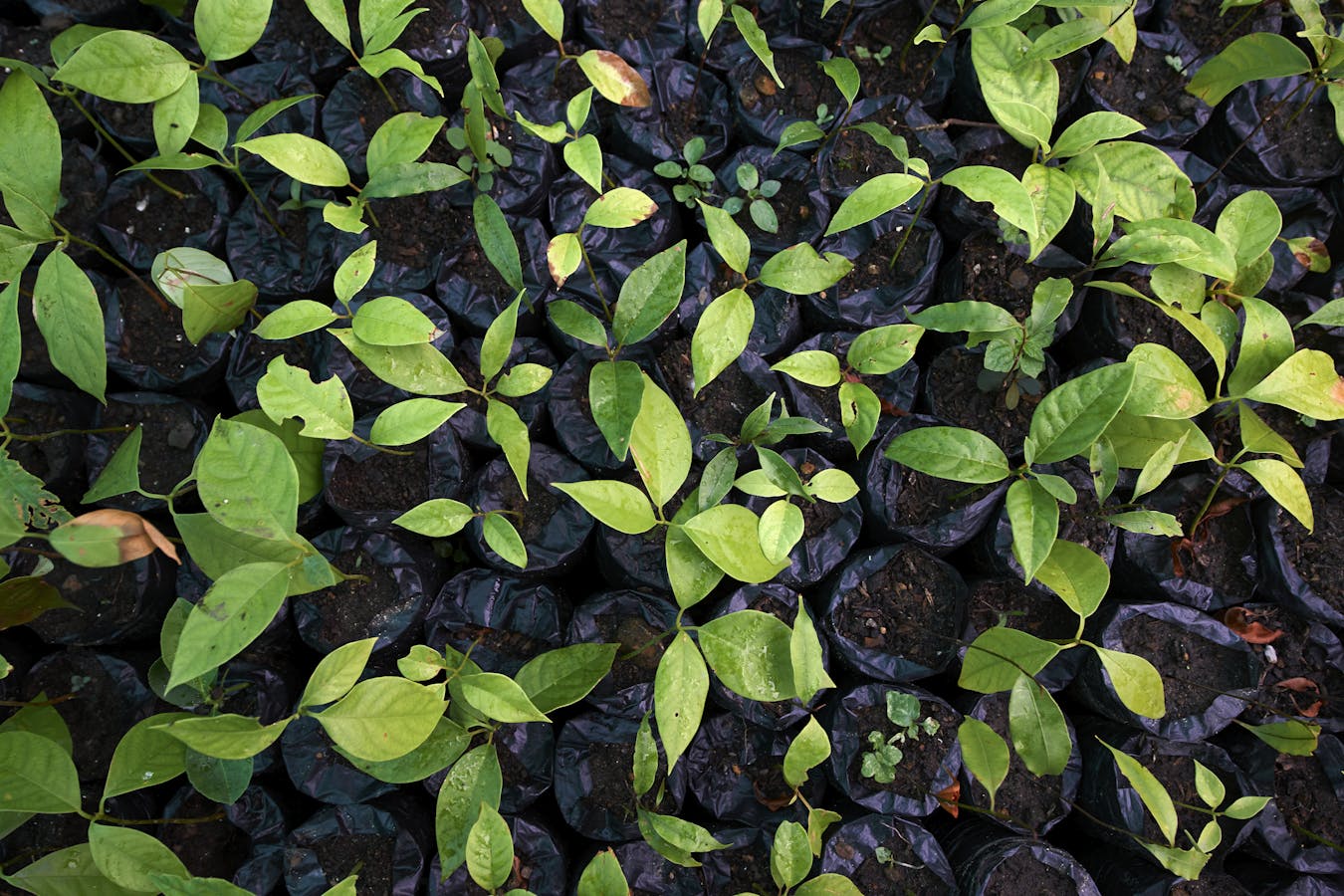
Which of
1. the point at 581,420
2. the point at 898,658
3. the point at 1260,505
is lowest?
the point at 898,658

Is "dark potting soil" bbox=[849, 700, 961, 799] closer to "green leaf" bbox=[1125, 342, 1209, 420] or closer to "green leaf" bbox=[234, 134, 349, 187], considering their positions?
"green leaf" bbox=[1125, 342, 1209, 420]

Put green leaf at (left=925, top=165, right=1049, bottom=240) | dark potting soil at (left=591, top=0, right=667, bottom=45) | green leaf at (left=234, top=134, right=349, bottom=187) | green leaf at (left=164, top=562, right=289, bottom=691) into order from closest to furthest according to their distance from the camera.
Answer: green leaf at (left=164, top=562, right=289, bottom=691) < green leaf at (left=925, top=165, right=1049, bottom=240) < green leaf at (left=234, top=134, right=349, bottom=187) < dark potting soil at (left=591, top=0, right=667, bottom=45)

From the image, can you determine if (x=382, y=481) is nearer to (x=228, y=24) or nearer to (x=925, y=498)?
(x=228, y=24)

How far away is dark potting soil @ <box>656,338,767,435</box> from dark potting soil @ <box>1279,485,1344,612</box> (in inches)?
38.0

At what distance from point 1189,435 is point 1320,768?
26.3 inches

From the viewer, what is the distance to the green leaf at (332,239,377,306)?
4.11 feet

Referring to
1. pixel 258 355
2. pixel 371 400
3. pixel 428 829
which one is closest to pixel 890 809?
pixel 428 829

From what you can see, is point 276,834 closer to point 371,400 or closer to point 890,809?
→ point 371,400

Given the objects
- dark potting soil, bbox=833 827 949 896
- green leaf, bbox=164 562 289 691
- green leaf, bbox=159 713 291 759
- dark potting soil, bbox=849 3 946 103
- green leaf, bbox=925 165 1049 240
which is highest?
dark potting soil, bbox=849 3 946 103

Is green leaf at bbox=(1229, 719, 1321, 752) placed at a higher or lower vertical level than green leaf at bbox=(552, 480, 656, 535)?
lower

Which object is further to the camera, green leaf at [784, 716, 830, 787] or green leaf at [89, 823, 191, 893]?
green leaf at [784, 716, 830, 787]

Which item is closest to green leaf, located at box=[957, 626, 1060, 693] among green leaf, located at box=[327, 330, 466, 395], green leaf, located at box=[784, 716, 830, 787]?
green leaf, located at box=[784, 716, 830, 787]

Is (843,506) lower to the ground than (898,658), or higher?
higher

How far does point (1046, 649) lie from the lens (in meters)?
1.19
